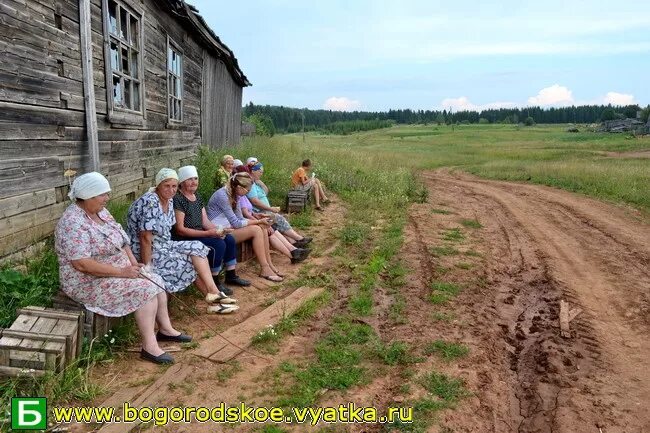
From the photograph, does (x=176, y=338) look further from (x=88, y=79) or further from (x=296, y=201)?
(x=296, y=201)

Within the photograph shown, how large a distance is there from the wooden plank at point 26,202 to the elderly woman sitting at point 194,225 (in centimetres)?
130

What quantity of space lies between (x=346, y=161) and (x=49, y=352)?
15586mm

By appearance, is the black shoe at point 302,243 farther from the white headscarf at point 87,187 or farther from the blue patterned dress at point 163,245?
the white headscarf at point 87,187

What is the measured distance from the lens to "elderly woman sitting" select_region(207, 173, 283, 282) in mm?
6379

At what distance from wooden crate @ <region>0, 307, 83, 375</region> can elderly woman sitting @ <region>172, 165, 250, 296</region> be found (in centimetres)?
189

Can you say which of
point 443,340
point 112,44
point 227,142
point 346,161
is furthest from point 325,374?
point 346,161

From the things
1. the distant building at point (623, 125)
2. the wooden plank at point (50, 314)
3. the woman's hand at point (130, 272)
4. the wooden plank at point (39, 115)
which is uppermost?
the distant building at point (623, 125)

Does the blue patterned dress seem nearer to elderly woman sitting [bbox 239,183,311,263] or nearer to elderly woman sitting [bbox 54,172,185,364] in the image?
elderly woman sitting [bbox 54,172,185,364]

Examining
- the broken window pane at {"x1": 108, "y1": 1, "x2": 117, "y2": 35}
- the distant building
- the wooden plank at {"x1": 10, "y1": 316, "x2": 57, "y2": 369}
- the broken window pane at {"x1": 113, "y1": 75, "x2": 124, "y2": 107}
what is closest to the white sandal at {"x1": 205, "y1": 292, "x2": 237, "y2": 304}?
the wooden plank at {"x1": 10, "y1": 316, "x2": 57, "y2": 369}

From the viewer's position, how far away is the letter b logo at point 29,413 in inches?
118

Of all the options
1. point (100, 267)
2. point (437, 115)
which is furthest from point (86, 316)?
point (437, 115)

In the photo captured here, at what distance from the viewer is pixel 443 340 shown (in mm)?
4668

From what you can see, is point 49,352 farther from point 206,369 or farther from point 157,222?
point 157,222

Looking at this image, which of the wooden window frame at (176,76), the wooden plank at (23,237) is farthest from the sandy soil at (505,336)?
the wooden window frame at (176,76)
